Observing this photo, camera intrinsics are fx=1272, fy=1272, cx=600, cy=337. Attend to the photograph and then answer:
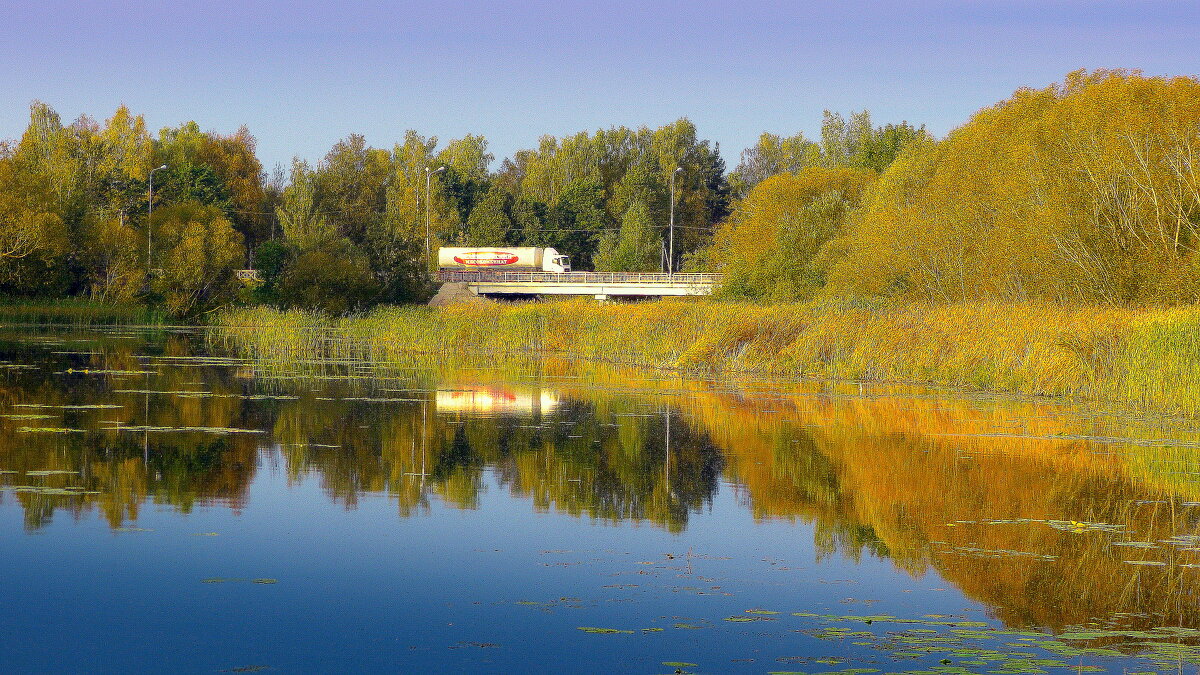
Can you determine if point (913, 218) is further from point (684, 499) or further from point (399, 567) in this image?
point (399, 567)

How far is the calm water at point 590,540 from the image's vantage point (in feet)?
25.0

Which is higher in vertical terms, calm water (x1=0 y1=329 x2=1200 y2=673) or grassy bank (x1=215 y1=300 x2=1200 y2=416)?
grassy bank (x1=215 y1=300 x2=1200 y2=416)

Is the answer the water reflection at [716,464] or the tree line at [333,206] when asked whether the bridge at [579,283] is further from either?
the water reflection at [716,464]

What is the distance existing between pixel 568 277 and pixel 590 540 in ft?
278

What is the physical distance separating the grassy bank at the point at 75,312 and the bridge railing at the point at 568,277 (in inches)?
1089

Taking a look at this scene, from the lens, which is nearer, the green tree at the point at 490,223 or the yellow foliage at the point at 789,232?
the yellow foliage at the point at 789,232

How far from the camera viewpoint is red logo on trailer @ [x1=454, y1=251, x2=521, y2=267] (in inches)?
4092

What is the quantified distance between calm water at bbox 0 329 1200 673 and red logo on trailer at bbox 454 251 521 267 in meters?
83.8

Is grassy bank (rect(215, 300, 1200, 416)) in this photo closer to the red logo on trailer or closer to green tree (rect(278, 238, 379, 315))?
green tree (rect(278, 238, 379, 315))

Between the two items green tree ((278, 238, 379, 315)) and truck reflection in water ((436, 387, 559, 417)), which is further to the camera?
green tree ((278, 238, 379, 315))

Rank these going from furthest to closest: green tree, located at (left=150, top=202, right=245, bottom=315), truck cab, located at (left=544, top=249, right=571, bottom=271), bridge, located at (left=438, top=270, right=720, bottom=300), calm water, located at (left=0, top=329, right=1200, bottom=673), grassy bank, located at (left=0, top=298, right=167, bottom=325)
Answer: truck cab, located at (left=544, top=249, right=571, bottom=271)
bridge, located at (left=438, top=270, right=720, bottom=300)
green tree, located at (left=150, top=202, right=245, bottom=315)
grassy bank, located at (left=0, top=298, right=167, bottom=325)
calm water, located at (left=0, top=329, right=1200, bottom=673)

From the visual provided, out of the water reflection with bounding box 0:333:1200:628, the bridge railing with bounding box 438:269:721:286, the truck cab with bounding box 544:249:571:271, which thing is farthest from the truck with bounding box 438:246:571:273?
the water reflection with bounding box 0:333:1200:628

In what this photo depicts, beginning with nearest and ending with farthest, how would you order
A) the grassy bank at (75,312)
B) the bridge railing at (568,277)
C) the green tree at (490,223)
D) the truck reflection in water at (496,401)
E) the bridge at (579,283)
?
the truck reflection in water at (496,401) → the grassy bank at (75,312) → the bridge at (579,283) → the bridge railing at (568,277) → the green tree at (490,223)

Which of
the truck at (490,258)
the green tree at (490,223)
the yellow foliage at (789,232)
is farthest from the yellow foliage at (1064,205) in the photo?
the green tree at (490,223)
